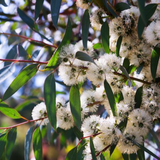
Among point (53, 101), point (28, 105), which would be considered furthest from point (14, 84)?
point (28, 105)

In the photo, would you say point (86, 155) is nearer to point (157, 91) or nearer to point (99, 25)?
point (157, 91)

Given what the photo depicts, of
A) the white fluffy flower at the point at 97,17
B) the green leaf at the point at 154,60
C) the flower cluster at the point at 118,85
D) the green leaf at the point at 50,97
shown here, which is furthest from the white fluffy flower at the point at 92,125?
the white fluffy flower at the point at 97,17

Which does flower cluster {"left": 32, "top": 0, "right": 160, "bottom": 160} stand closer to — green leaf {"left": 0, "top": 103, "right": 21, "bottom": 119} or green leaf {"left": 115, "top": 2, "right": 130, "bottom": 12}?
green leaf {"left": 115, "top": 2, "right": 130, "bottom": 12}

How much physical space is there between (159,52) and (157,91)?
14cm

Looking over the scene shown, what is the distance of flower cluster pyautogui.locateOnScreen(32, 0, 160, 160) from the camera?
35.9 inches

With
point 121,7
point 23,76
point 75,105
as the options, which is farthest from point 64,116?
point 121,7

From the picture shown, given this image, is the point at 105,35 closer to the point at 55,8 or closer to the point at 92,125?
the point at 55,8

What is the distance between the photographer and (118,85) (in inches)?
39.9

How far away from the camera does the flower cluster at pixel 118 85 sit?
35.9 inches

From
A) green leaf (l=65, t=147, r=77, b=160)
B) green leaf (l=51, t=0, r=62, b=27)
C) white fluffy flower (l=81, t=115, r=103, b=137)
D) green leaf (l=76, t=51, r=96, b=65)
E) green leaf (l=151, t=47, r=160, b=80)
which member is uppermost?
green leaf (l=51, t=0, r=62, b=27)

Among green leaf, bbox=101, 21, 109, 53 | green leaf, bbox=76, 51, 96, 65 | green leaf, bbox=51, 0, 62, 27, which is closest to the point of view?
green leaf, bbox=76, 51, 96, 65

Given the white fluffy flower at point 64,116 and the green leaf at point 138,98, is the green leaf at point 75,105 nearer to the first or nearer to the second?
the white fluffy flower at point 64,116

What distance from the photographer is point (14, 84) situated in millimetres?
958

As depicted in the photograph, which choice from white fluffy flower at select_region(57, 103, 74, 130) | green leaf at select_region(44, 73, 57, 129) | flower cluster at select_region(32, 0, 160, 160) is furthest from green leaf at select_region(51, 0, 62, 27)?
white fluffy flower at select_region(57, 103, 74, 130)
